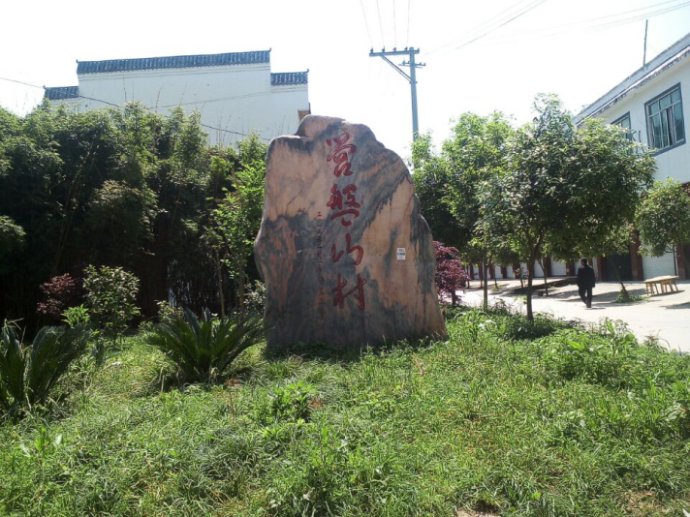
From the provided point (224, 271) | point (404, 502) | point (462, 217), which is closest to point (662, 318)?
point (462, 217)

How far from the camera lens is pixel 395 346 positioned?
607 cm

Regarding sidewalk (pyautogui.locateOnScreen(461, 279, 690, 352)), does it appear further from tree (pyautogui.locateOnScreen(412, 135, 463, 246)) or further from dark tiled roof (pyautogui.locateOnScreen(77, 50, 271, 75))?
dark tiled roof (pyautogui.locateOnScreen(77, 50, 271, 75))

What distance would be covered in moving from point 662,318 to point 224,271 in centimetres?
926

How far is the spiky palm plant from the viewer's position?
4.91 m

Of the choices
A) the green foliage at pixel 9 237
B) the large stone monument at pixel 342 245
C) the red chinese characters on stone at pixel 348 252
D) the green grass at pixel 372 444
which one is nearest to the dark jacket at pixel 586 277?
the large stone monument at pixel 342 245

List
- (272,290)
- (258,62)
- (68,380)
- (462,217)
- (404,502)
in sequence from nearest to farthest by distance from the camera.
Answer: (404,502)
(68,380)
(272,290)
(462,217)
(258,62)

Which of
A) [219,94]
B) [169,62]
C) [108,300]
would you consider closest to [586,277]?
[108,300]

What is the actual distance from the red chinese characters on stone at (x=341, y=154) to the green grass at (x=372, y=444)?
282cm

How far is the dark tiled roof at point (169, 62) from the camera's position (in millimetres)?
18688

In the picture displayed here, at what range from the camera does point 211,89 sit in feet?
62.2

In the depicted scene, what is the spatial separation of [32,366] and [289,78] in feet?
55.9

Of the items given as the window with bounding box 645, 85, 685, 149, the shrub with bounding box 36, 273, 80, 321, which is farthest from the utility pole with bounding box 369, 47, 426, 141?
the shrub with bounding box 36, 273, 80, 321

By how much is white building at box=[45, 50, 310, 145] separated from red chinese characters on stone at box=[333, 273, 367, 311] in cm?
1305

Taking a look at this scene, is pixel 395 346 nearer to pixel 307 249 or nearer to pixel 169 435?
pixel 307 249
